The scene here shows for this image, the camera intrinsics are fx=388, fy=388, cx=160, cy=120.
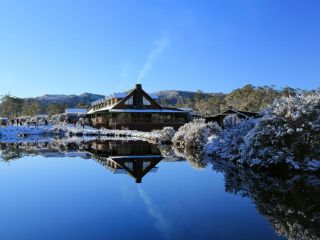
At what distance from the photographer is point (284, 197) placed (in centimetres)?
1239

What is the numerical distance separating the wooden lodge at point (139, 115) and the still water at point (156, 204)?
4089 cm

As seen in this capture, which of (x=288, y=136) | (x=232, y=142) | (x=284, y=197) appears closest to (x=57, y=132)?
(x=232, y=142)

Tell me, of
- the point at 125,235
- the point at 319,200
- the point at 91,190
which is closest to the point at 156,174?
the point at 91,190

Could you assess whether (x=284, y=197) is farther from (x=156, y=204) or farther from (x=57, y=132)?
(x=57, y=132)

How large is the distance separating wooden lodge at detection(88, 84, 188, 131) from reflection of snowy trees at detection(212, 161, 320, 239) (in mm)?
42675

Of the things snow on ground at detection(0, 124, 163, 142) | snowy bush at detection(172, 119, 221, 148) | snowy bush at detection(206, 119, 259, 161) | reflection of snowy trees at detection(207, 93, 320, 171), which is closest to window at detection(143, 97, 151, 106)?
snow on ground at detection(0, 124, 163, 142)

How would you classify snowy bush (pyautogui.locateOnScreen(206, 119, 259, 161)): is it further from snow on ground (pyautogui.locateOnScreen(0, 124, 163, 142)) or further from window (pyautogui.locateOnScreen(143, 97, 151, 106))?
window (pyautogui.locateOnScreen(143, 97, 151, 106))

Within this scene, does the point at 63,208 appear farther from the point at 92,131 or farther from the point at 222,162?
the point at 92,131

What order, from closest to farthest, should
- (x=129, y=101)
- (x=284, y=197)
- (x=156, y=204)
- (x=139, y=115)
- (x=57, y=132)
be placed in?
(x=156, y=204), (x=284, y=197), (x=57, y=132), (x=139, y=115), (x=129, y=101)

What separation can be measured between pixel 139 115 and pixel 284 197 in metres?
50.2

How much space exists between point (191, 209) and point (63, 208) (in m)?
3.65

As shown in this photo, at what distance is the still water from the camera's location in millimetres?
8805

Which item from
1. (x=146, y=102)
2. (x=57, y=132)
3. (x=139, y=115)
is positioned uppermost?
(x=146, y=102)

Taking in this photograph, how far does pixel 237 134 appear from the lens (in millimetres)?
22281
